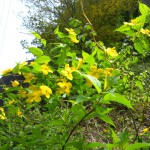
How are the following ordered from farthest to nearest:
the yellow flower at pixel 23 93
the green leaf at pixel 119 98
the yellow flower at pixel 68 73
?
the yellow flower at pixel 23 93 → the yellow flower at pixel 68 73 → the green leaf at pixel 119 98

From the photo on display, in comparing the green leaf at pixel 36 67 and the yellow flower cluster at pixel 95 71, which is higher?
the green leaf at pixel 36 67

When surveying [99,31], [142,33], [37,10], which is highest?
[37,10]

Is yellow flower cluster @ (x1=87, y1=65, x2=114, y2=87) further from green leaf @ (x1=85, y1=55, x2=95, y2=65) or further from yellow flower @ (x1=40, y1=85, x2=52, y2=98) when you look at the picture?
yellow flower @ (x1=40, y1=85, x2=52, y2=98)

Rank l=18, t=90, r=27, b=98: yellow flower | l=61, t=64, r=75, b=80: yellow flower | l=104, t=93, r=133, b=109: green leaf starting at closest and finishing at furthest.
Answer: l=104, t=93, r=133, b=109: green leaf < l=61, t=64, r=75, b=80: yellow flower < l=18, t=90, r=27, b=98: yellow flower

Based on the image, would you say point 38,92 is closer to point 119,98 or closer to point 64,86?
point 64,86

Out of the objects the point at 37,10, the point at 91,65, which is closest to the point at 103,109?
the point at 91,65

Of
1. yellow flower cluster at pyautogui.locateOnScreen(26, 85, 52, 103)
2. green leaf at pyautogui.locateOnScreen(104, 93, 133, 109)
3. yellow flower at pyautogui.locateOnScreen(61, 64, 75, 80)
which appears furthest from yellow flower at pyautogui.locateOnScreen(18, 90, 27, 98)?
green leaf at pyautogui.locateOnScreen(104, 93, 133, 109)

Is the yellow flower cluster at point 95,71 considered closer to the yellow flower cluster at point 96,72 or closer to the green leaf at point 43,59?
the yellow flower cluster at point 96,72

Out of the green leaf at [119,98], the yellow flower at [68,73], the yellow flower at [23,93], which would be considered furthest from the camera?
the yellow flower at [23,93]

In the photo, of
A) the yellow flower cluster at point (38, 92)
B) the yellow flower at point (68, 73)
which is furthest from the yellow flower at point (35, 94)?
the yellow flower at point (68, 73)

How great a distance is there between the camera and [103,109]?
82cm

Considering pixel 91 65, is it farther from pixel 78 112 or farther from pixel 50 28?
pixel 50 28

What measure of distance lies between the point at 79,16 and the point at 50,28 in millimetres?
1334

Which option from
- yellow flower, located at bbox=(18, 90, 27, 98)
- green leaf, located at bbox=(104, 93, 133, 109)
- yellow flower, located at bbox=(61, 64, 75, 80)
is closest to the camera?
green leaf, located at bbox=(104, 93, 133, 109)
